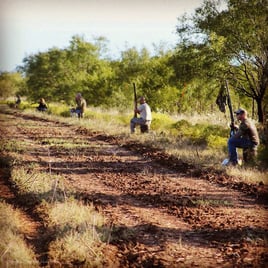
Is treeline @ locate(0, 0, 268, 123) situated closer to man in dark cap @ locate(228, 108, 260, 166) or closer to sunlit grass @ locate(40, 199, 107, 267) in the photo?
man in dark cap @ locate(228, 108, 260, 166)

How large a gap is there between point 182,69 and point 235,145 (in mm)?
8116

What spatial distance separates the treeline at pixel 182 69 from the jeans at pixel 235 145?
396 cm

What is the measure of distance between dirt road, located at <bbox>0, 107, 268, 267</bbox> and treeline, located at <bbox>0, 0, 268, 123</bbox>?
614cm

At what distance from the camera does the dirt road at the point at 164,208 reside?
4070 millimetres

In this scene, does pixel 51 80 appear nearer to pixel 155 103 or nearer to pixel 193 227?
pixel 155 103

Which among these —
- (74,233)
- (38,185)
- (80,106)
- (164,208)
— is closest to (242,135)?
(164,208)

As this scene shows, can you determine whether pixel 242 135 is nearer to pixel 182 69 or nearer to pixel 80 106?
pixel 182 69

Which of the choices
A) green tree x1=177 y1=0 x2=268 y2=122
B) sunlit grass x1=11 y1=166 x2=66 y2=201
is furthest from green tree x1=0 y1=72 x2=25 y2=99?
sunlit grass x1=11 y1=166 x2=66 y2=201

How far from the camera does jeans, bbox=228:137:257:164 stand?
8930 millimetres

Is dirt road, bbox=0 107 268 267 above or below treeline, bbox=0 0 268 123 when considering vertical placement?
below

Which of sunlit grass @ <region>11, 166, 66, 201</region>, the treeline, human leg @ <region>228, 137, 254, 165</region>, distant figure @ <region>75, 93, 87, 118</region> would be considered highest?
the treeline

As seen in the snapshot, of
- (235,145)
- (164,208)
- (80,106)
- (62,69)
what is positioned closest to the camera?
(164,208)

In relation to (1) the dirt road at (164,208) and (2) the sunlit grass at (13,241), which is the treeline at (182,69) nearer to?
(1) the dirt road at (164,208)

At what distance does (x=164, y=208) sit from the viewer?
5750mm
